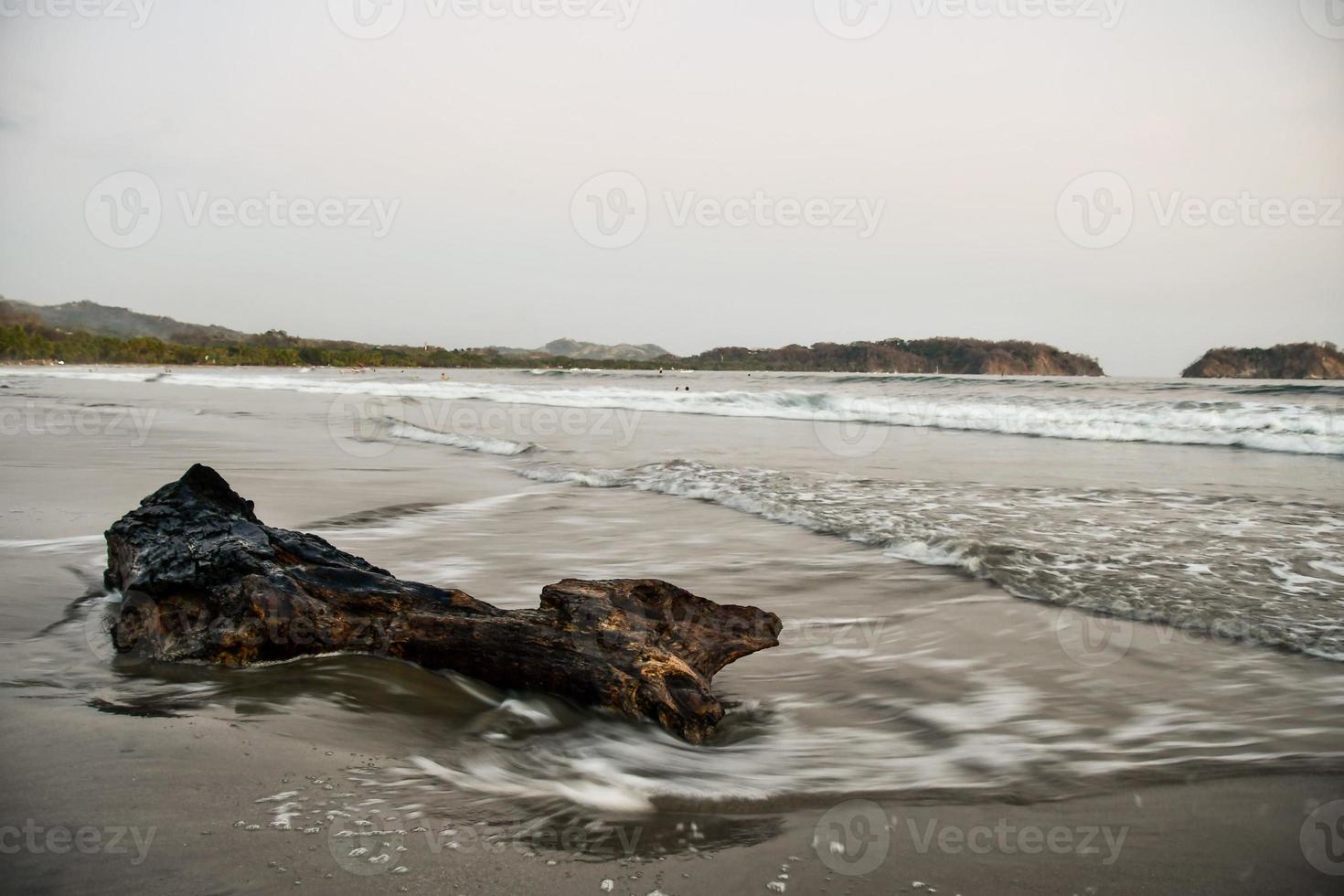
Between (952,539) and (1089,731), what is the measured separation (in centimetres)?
287

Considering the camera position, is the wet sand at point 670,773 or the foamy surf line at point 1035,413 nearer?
the wet sand at point 670,773

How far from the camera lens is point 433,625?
291 centimetres

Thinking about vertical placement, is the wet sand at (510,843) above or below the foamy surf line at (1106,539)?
below

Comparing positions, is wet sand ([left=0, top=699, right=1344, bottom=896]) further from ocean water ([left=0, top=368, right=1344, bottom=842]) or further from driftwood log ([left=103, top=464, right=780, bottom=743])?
driftwood log ([left=103, top=464, right=780, bottom=743])

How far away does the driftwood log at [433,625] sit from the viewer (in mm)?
2646

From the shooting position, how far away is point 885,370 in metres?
A: 59.7

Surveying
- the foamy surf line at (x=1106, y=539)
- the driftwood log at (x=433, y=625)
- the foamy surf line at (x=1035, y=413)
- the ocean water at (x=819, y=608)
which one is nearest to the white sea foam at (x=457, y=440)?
the ocean water at (x=819, y=608)

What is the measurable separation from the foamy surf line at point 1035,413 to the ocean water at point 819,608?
4.84 m

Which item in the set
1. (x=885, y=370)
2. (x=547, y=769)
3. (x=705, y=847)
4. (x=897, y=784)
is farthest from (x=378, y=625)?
(x=885, y=370)

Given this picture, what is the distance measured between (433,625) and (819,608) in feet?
6.58

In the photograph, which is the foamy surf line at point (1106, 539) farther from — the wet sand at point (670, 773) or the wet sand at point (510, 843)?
the wet sand at point (510, 843)

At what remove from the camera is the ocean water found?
7.74 ft

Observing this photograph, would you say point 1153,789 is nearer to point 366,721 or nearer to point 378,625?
point 366,721

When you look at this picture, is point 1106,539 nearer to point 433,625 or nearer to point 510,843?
point 433,625
